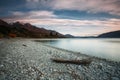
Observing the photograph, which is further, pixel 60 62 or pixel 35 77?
pixel 60 62

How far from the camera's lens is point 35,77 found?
1055 centimetres

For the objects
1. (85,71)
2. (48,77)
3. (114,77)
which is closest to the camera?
(48,77)

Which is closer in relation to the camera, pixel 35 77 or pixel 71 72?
pixel 35 77

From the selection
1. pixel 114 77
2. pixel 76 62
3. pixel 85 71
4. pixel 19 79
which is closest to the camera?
pixel 19 79

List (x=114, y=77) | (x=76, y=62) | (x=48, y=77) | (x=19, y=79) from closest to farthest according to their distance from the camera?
(x=19, y=79) < (x=48, y=77) < (x=114, y=77) < (x=76, y=62)

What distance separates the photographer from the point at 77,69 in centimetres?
1339

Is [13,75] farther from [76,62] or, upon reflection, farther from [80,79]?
[76,62]

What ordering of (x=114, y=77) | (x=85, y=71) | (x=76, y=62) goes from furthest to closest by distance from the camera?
1. (x=76, y=62)
2. (x=85, y=71)
3. (x=114, y=77)

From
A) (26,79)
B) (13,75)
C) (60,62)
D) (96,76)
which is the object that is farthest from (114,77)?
(13,75)

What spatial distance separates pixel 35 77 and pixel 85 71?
15.8 ft

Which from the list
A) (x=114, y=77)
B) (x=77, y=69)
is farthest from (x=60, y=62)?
(x=114, y=77)

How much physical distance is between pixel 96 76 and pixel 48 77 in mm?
4113

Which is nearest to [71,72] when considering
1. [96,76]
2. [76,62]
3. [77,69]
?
[77,69]

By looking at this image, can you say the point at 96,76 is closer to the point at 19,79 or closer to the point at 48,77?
the point at 48,77
